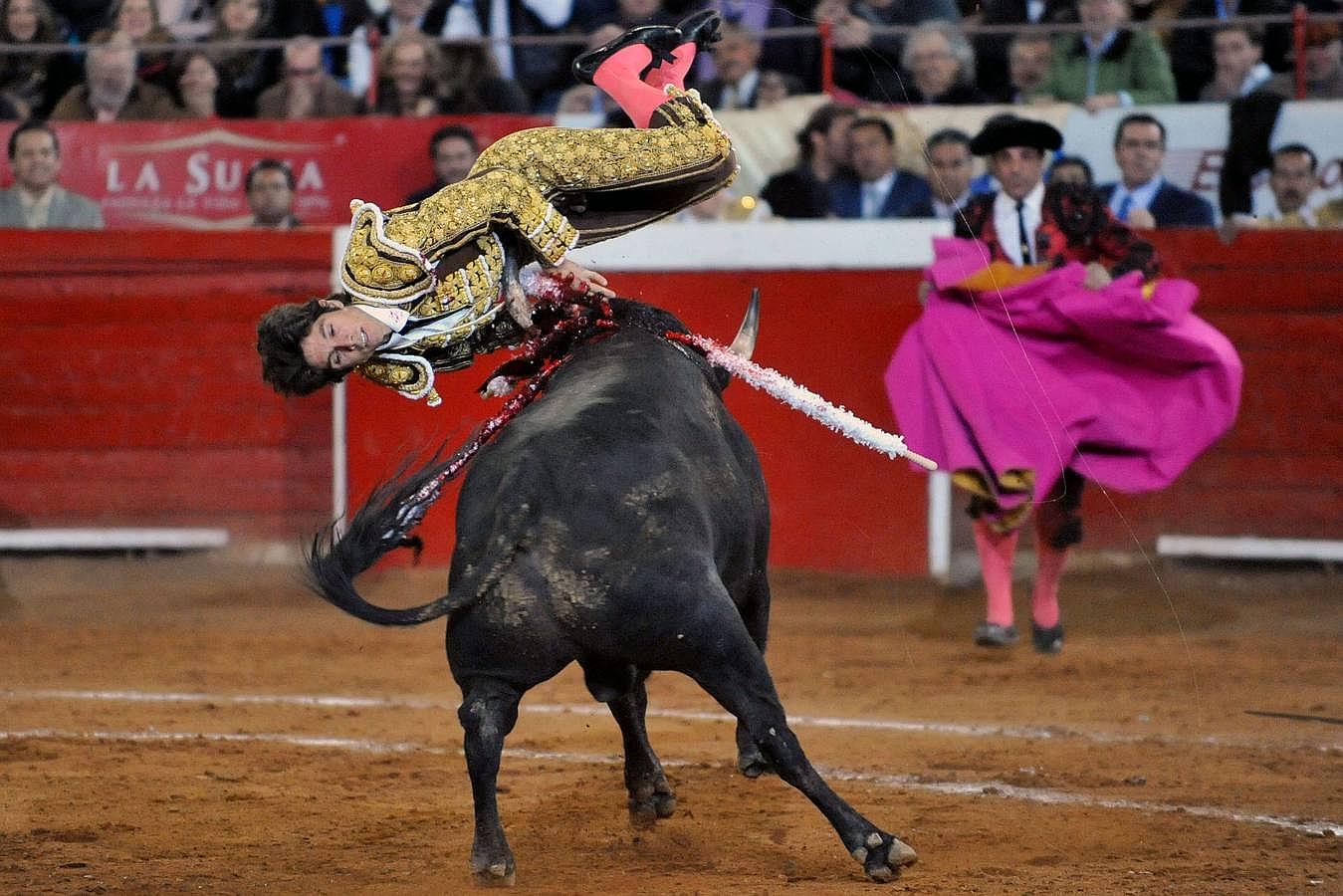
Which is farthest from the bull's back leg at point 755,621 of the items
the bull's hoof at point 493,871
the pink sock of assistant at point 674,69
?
the pink sock of assistant at point 674,69

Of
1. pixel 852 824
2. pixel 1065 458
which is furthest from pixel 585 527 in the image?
pixel 1065 458

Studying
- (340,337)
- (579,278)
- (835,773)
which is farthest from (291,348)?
(835,773)

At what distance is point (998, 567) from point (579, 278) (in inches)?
113

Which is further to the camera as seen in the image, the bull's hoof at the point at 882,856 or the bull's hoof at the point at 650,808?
the bull's hoof at the point at 650,808

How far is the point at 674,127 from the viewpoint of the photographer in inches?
155

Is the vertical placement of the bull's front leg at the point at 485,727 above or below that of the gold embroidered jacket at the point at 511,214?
below

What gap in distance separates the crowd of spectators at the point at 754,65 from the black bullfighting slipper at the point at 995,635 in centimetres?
159

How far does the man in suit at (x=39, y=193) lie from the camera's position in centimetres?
795

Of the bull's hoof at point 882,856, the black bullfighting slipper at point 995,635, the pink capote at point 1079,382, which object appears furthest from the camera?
the black bullfighting slipper at point 995,635

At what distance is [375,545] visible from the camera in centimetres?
325

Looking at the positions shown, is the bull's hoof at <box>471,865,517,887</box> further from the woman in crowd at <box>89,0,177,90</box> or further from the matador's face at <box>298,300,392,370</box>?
the woman in crowd at <box>89,0,177,90</box>

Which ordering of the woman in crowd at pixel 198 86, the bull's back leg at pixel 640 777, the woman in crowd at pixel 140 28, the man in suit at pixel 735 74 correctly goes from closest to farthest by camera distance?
1. the bull's back leg at pixel 640 777
2. the man in suit at pixel 735 74
3. the woman in crowd at pixel 198 86
4. the woman in crowd at pixel 140 28

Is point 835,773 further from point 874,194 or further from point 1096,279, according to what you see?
point 874,194

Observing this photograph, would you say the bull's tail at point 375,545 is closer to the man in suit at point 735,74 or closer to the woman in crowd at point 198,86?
the man in suit at point 735,74
